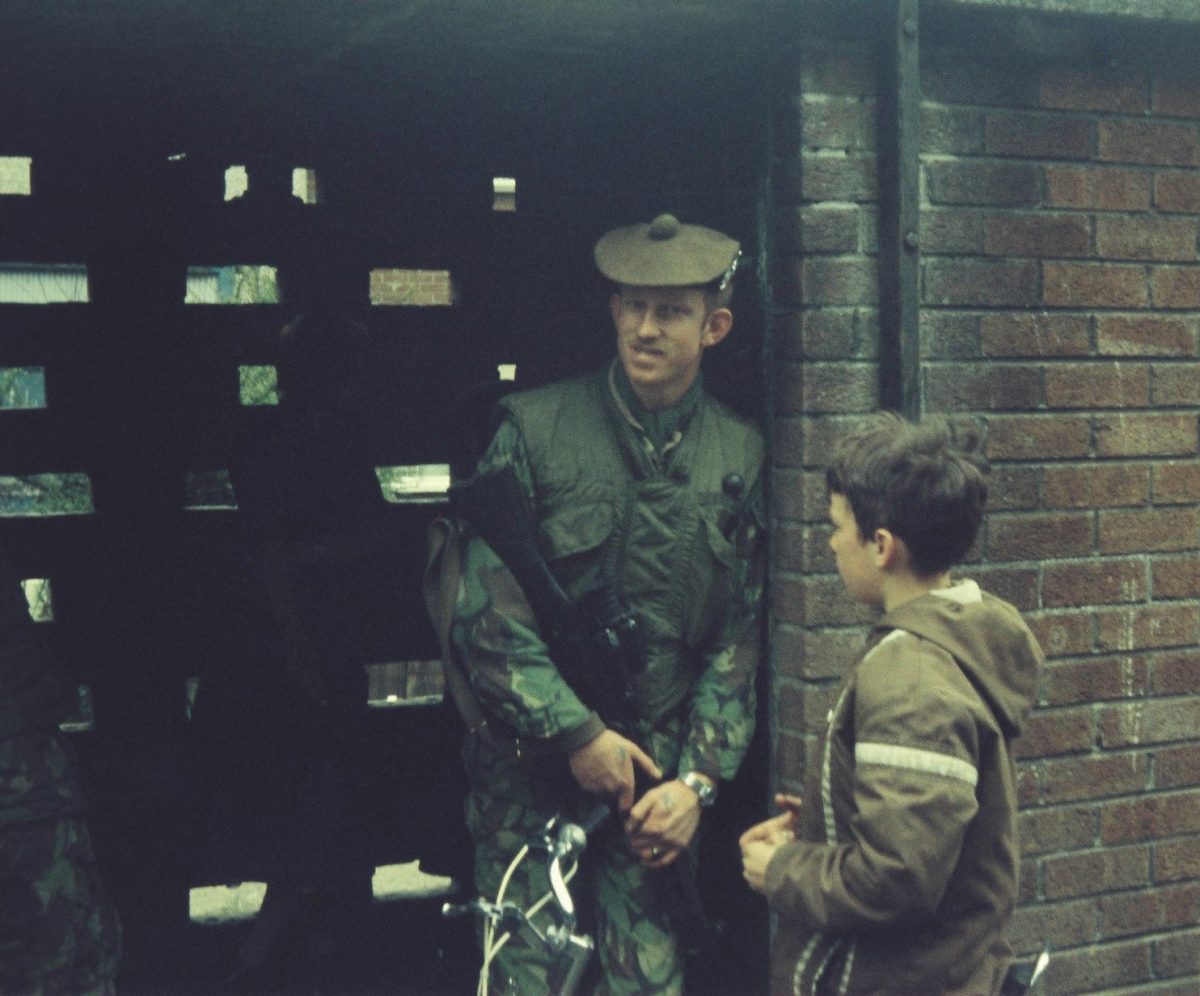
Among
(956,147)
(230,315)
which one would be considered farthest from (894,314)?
(230,315)

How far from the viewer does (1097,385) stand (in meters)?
3.43

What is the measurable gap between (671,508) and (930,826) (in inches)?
45.3

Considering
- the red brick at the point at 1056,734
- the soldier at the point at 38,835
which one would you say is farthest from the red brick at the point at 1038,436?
the soldier at the point at 38,835

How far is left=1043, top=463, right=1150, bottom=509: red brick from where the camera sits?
11.1 ft

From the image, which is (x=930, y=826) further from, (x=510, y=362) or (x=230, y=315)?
(x=230, y=315)

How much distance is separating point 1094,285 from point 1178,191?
34 cm

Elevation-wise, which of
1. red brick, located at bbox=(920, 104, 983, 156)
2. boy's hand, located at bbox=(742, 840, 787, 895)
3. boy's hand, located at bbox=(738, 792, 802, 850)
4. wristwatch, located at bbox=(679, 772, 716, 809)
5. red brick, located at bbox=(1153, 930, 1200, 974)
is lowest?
red brick, located at bbox=(1153, 930, 1200, 974)

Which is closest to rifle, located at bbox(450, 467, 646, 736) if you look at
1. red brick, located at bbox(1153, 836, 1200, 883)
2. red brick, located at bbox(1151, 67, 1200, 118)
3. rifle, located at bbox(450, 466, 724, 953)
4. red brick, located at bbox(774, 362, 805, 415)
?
rifle, located at bbox(450, 466, 724, 953)

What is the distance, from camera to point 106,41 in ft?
10.5

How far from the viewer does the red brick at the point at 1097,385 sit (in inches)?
133

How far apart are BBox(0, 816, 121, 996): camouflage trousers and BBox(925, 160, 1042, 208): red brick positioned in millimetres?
2336

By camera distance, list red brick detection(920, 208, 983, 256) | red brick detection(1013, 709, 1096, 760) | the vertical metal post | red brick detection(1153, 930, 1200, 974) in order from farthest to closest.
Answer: red brick detection(1153, 930, 1200, 974) → red brick detection(1013, 709, 1096, 760) → red brick detection(920, 208, 983, 256) → the vertical metal post

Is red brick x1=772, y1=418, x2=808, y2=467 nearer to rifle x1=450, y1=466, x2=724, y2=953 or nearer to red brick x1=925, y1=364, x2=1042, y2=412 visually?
red brick x1=925, y1=364, x2=1042, y2=412

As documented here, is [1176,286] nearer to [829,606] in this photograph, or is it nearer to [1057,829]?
[829,606]
